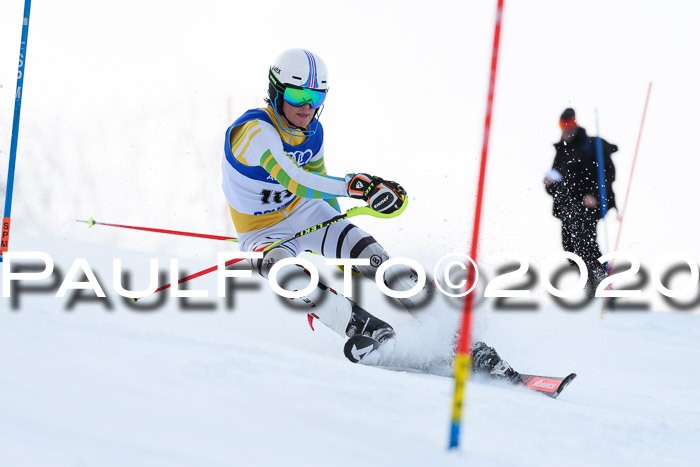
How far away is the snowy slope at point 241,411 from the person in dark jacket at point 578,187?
3.06 metres

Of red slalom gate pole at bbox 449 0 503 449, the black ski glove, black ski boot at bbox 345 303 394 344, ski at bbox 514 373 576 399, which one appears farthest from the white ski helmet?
red slalom gate pole at bbox 449 0 503 449

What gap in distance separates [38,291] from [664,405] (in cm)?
320

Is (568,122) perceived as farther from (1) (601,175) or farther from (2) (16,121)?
(2) (16,121)

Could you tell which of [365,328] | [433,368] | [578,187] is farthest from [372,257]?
[578,187]

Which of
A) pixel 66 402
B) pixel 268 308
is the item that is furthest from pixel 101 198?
pixel 66 402

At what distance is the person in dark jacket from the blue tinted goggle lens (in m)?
3.47

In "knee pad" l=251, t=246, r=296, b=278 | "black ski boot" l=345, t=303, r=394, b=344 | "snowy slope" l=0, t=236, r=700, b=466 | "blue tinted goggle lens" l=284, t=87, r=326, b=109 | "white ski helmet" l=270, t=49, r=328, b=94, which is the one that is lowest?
"black ski boot" l=345, t=303, r=394, b=344

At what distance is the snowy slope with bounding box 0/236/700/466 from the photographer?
1380mm

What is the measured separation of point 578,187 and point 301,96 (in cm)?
372

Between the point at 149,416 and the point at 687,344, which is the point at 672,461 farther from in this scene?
the point at 687,344

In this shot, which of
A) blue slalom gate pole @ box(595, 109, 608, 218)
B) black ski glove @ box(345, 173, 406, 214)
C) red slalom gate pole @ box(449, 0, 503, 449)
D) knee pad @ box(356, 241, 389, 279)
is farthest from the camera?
blue slalom gate pole @ box(595, 109, 608, 218)

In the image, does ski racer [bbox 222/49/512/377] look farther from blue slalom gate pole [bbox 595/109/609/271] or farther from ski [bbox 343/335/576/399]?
blue slalom gate pole [bbox 595/109/609/271]

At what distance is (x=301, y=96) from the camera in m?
3.40

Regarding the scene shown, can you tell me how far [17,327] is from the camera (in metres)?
2.11
